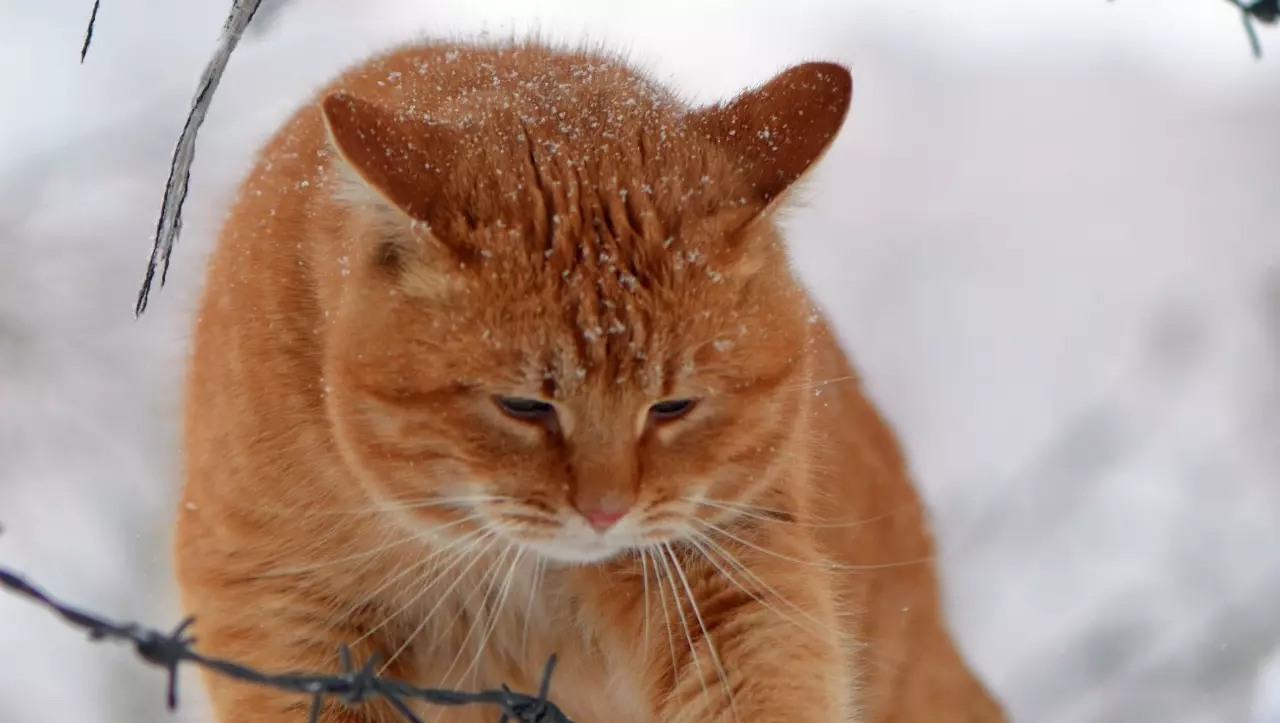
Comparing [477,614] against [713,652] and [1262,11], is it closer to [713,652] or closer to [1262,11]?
[713,652]

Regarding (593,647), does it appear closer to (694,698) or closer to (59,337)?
(694,698)

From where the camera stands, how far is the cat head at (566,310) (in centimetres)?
222

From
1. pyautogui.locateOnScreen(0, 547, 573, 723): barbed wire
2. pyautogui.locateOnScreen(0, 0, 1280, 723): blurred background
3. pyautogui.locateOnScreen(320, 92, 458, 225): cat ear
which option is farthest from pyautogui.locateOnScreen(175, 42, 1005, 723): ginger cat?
pyautogui.locateOnScreen(0, 0, 1280, 723): blurred background

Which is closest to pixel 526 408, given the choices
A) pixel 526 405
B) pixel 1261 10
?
pixel 526 405

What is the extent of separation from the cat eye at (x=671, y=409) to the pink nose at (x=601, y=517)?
177 mm

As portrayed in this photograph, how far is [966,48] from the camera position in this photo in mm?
6371

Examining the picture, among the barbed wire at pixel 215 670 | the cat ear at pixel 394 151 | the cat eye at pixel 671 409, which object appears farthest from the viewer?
the cat eye at pixel 671 409

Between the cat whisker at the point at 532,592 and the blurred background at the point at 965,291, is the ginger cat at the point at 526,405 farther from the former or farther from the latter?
the blurred background at the point at 965,291

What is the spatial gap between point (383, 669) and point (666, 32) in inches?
118

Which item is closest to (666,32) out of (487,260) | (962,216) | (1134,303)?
(962,216)

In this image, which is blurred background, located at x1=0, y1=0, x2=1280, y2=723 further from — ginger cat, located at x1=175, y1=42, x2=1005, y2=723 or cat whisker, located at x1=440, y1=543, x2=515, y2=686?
cat whisker, located at x1=440, y1=543, x2=515, y2=686

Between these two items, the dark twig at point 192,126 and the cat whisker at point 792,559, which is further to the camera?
the cat whisker at point 792,559

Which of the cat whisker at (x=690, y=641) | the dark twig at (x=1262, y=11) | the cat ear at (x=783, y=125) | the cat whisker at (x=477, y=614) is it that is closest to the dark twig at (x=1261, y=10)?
the dark twig at (x=1262, y=11)

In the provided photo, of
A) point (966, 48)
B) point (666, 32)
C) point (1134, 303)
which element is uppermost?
point (966, 48)
